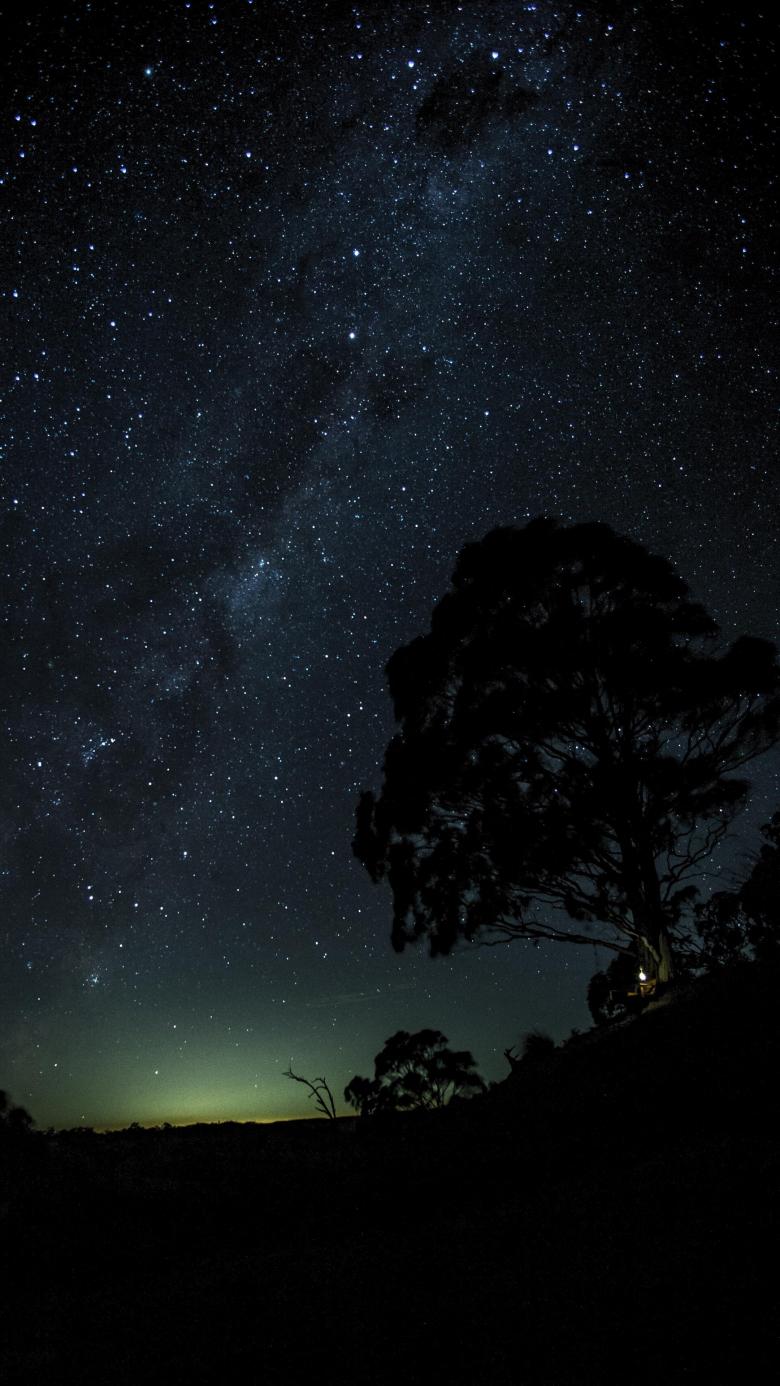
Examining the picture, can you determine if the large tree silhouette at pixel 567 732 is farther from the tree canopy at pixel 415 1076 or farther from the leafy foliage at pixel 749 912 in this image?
the tree canopy at pixel 415 1076

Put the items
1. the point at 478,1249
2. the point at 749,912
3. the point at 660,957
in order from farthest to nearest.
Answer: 1. the point at 749,912
2. the point at 660,957
3. the point at 478,1249

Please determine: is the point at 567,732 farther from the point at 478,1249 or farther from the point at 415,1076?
the point at 415,1076

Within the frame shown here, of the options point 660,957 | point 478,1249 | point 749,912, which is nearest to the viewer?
point 478,1249

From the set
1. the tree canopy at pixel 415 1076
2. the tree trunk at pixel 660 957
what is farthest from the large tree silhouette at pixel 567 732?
the tree canopy at pixel 415 1076

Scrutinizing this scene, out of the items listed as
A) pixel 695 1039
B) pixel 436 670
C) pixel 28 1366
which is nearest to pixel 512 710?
pixel 436 670

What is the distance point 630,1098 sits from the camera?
9578mm

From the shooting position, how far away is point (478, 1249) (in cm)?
503

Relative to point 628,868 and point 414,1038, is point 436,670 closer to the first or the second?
point 628,868

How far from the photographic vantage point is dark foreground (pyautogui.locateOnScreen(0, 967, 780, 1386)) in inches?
129

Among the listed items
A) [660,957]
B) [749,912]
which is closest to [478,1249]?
[660,957]

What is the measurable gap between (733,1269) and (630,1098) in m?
6.83

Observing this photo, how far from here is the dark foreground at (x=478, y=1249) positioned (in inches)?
129

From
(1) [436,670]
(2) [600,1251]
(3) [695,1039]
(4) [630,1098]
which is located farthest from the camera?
(1) [436,670]

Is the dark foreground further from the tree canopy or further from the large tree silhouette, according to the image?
the tree canopy
